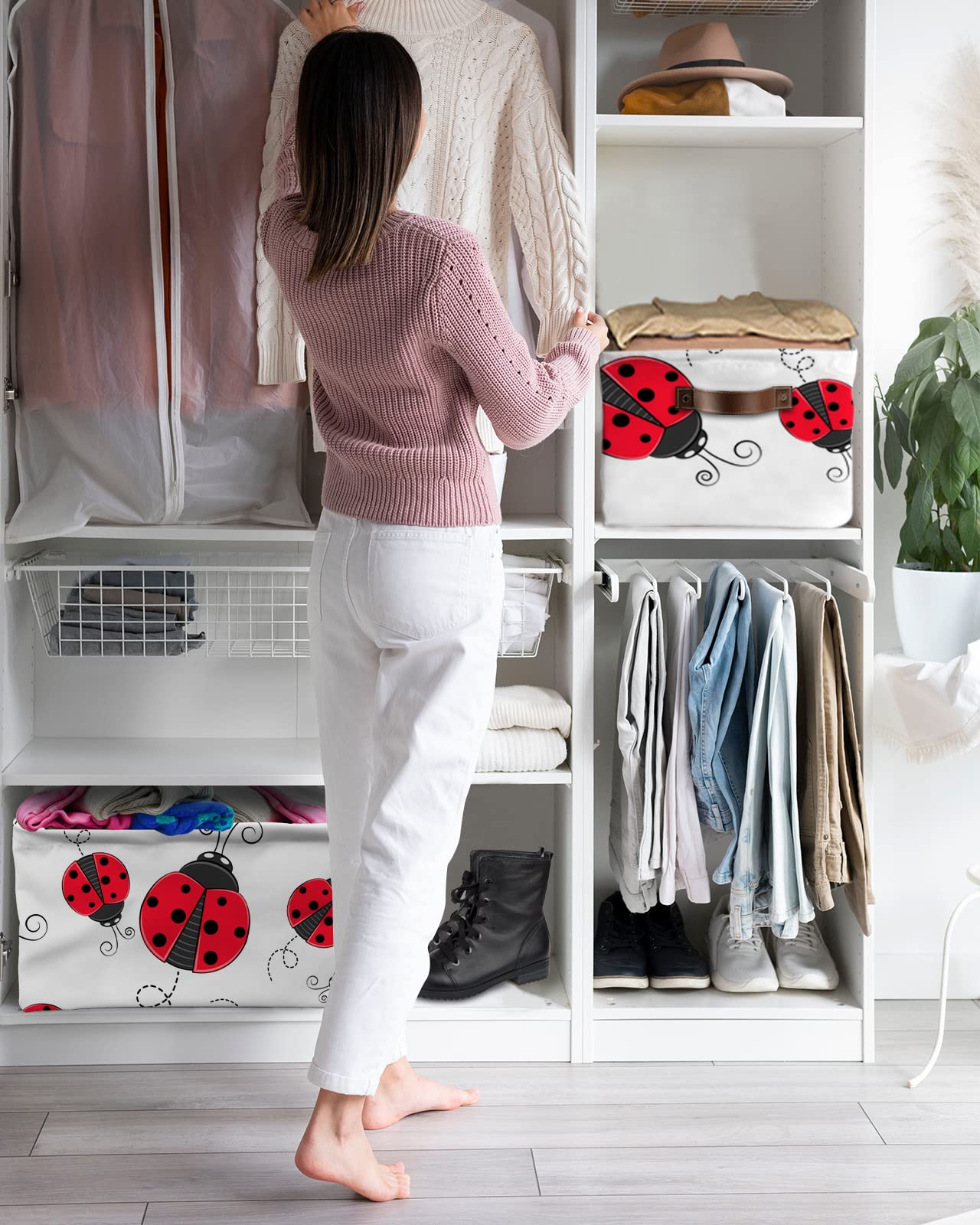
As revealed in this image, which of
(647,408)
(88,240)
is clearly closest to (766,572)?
(647,408)

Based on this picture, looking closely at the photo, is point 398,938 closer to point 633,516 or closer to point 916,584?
point 633,516

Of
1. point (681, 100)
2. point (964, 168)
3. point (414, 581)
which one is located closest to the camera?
point (414, 581)

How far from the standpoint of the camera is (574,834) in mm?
2143

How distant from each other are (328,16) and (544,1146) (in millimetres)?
1837

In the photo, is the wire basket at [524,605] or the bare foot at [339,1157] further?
the wire basket at [524,605]

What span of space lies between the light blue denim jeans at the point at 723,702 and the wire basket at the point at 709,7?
3.43 feet

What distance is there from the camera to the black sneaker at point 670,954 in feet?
7.24

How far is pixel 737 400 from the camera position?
6.77 feet

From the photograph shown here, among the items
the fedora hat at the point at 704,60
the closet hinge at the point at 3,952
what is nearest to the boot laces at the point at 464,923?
the closet hinge at the point at 3,952

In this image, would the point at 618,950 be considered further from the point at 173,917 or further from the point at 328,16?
the point at 328,16

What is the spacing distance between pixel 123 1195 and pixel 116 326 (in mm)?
1369

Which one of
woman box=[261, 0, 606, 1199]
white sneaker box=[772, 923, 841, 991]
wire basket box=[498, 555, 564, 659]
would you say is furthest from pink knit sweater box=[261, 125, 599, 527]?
white sneaker box=[772, 923, 841, 991]

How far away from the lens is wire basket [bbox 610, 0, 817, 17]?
2.19 m

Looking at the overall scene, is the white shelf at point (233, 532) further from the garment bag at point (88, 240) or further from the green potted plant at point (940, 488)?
the green potted plant at point (940, 488)
